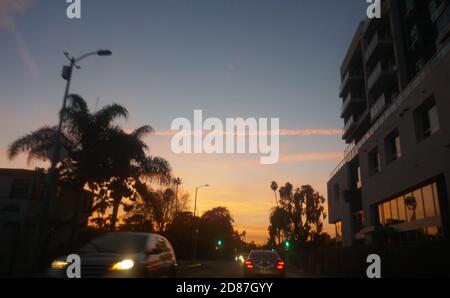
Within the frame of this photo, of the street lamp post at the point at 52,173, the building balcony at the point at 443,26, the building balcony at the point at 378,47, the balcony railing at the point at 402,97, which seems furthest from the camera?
the building balcony at the point at 378,47

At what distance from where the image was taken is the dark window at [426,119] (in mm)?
21031

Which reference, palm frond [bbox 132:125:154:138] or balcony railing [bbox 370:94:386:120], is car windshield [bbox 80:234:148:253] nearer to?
palm frond [bbox 132:125:154:138]

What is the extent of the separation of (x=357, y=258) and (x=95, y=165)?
18.0 m

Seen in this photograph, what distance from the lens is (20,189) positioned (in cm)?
2530

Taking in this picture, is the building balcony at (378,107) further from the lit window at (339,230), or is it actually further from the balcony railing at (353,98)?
the lit window at (339,230)

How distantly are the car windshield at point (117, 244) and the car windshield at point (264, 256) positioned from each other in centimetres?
822

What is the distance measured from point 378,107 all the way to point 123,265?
36.9 metres

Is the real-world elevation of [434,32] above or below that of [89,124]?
above

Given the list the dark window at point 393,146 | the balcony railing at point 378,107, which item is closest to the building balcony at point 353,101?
the balcony railing at point 378,107

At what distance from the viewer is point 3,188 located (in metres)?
25.4

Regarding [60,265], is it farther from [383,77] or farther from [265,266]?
[383,77]
